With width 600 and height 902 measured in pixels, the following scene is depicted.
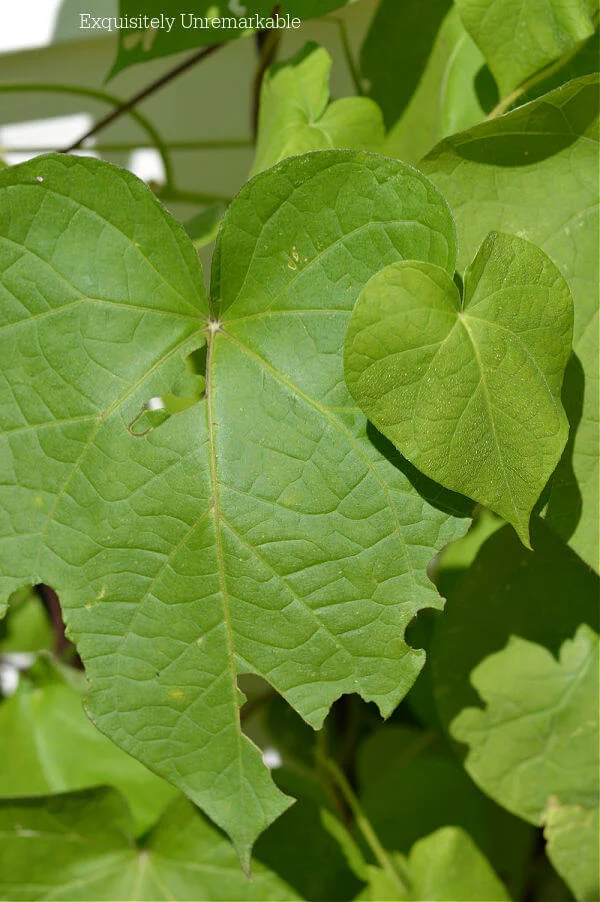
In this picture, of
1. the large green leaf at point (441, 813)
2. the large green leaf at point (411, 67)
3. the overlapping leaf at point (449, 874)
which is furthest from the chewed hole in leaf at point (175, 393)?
the large green leaf at point (441, 813)

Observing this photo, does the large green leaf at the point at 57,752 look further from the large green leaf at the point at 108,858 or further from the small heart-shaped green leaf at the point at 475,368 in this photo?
the small heart-shaped green leaf at the point at 475,368

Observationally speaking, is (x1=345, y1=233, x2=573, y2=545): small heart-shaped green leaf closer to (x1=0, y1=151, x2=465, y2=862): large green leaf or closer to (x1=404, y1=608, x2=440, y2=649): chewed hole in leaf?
(x1=0, y1=151, x2=465, y2=862): large green leaf

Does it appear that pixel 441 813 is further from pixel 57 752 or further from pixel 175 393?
pixel 175 393

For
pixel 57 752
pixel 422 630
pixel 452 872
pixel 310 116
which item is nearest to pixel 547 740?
pixel 452 872

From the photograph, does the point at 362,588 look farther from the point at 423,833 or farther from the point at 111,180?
the point at 423,833

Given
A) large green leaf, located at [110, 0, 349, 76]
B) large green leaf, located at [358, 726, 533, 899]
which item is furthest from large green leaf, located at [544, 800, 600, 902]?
large green leaf, located at [110, 0, 349, 76]
